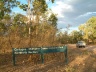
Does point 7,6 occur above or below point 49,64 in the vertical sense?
above

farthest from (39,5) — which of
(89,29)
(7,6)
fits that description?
(89,29)

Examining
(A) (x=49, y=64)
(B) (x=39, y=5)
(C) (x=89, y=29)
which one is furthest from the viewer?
(C) (x=89, y=29)

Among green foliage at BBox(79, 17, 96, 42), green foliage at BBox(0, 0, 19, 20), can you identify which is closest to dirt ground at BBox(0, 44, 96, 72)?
green foliage at BBox(0, 0, 19, 20)

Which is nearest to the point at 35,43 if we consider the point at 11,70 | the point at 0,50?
the point at 0,50

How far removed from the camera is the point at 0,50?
1912 centimetres

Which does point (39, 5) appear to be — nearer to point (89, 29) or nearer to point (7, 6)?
point (7, 6)

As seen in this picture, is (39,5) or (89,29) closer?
(39,5)

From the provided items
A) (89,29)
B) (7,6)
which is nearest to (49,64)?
(7,6)

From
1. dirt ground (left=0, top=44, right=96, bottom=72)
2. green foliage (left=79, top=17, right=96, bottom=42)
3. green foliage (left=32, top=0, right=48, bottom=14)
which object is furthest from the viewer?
green foliage (left=79, top=17, right=96, bottom=42)

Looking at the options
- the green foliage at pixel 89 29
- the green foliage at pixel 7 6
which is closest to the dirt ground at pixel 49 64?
the green foliage at pixel 7 6

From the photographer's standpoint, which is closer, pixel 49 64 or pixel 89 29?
pixel 49 64

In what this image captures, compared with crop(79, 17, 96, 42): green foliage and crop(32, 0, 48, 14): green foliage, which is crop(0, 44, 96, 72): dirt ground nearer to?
crop(32, 0, 48, 14): green foliage

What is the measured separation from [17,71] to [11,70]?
0.52 meters

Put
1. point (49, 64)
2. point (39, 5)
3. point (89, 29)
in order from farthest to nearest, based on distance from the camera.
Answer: point (89, 29) → point (39, 5) → point (49, 64)
